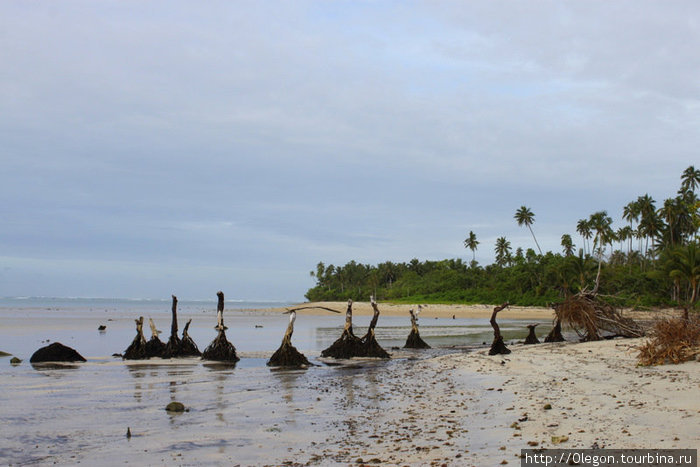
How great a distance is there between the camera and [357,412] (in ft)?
44.3

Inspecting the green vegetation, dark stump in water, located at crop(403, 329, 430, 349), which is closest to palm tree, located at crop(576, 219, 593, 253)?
the green vegetation

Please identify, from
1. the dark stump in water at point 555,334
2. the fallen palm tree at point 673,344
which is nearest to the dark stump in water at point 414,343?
the dark stump in water at point 555,334

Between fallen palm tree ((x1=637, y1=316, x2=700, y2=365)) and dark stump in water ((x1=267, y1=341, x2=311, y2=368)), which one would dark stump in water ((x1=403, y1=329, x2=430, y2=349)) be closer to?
dark stump in water ((x1=267, y1=341, x2=311, y2=368))

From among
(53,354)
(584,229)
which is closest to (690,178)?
(584,229)

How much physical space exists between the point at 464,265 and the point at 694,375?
126 metres

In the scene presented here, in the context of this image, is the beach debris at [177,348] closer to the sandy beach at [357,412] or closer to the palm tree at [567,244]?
the sandy beach at [357,412]

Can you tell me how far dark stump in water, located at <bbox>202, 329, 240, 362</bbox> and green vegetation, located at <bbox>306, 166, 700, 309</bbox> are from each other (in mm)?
27221

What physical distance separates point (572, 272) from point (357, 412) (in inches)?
2129

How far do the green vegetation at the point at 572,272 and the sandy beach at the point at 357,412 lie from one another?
1123 inches

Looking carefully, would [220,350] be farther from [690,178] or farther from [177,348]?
[690,178]

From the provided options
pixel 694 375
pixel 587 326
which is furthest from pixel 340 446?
pixel 587 326

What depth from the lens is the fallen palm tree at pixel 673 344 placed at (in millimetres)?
15250

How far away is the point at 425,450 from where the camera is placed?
935 cm

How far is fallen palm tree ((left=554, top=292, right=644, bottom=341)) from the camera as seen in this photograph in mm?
26719
